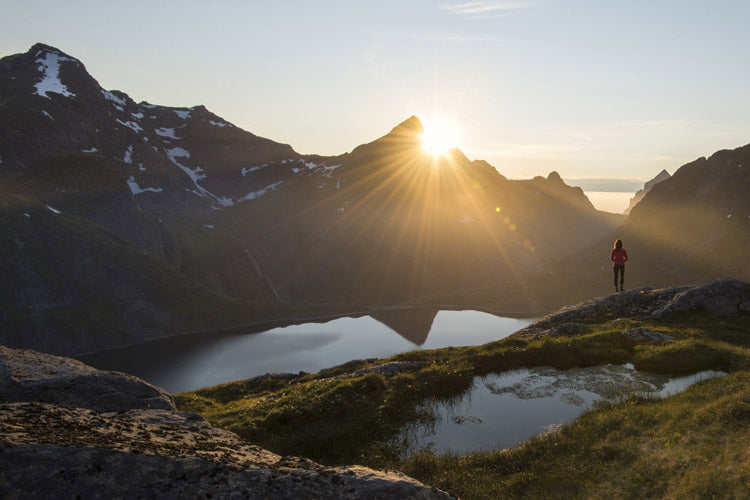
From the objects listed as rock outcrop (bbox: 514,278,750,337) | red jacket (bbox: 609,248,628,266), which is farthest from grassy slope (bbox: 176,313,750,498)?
red jacket (bbox: 609,248,628,266)

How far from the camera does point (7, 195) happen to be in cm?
19012

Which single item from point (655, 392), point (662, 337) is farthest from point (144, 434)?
point (662, 337)

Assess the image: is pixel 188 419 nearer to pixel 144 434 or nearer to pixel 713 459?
Answer: pixel 144 434

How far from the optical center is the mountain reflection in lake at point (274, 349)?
13438cm

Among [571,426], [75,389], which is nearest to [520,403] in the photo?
[571,426]

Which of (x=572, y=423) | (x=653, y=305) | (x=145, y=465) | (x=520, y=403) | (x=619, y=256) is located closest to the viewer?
(x=145, y=465)

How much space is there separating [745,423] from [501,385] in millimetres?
9824

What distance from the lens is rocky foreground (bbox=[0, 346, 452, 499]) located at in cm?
648

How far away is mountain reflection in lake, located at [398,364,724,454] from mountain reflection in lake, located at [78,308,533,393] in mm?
111694

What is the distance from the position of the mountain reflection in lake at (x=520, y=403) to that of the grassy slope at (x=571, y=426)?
80 centimetres

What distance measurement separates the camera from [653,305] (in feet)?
107

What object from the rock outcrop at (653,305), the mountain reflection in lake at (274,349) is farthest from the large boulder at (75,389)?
the mountain reflection in lake at (274,349)

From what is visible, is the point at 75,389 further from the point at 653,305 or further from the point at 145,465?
the point at 653,305

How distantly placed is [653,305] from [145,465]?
1424 inches
